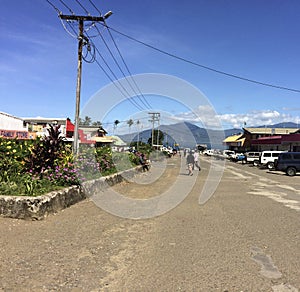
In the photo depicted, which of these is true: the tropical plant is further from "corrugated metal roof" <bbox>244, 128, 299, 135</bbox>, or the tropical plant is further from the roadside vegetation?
"corrugated metal roof" <bbox>244, 128, 299, 135</bbox>

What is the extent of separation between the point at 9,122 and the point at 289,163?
29771mm

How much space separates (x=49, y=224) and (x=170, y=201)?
4.61 metres

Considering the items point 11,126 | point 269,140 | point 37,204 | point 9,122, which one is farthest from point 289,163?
point 11,126

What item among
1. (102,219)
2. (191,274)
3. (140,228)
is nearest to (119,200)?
(102,219)

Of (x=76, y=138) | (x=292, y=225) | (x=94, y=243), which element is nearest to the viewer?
(x=94, y=243)

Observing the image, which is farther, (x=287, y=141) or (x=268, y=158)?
(x=287, y=141)

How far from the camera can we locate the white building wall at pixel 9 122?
34.3 meters

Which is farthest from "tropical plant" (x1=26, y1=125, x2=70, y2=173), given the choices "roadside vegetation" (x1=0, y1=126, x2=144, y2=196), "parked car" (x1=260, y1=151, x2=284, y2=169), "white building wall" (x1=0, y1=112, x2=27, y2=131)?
"parked car" (x1=260, y1=151, x2=284, y2=169)

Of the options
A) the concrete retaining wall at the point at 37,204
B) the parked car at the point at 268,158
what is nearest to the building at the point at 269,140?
the parked car at the point at 268,158

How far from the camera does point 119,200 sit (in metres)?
9.95

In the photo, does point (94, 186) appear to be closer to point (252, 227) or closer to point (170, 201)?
point (170, 201)

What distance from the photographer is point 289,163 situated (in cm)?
2623

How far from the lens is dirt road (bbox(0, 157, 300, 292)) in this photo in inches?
155

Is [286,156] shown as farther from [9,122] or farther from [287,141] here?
[9,122]
